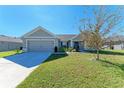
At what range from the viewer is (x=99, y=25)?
1309 cm

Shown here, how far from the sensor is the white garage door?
974 inches

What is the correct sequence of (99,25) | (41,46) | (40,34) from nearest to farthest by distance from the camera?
(99,25) < (41,46) < (40,34)

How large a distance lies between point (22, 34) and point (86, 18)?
45.1ft

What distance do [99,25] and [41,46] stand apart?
43.4 ft

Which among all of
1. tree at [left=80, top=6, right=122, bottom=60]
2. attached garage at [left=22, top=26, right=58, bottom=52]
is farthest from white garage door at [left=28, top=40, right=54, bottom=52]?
tree at [left=80, top=6, right=122, bottom=60]

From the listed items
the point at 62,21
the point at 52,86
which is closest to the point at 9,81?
the point at 52,86

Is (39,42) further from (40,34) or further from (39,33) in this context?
(39,33)

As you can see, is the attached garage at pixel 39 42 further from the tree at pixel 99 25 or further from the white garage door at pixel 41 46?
the tree at pixel 99 25

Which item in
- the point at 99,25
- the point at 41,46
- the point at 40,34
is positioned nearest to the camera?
the point at 99,25

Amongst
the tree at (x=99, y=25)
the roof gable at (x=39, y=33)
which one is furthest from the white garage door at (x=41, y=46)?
the tree at (x=99, y=25)

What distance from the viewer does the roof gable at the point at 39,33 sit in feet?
81.7

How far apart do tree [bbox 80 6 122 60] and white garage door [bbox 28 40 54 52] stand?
11.6m

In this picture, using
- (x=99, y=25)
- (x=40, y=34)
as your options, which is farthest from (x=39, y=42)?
(x=99, y=25)
